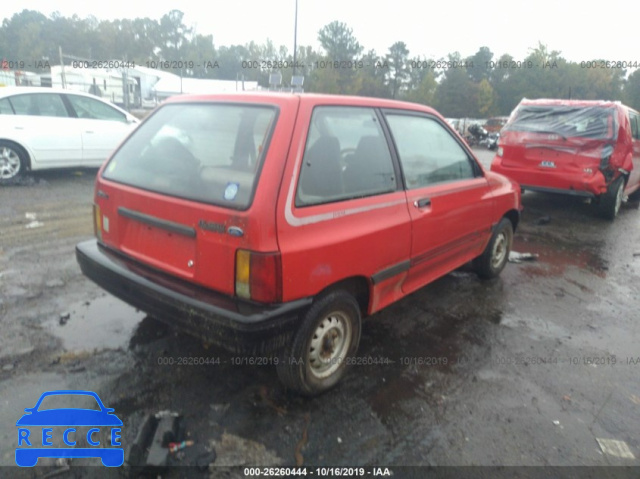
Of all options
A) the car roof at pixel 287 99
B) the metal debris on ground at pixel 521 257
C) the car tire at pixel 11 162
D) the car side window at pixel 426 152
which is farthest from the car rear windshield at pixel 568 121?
the car tire at pixel 11 162

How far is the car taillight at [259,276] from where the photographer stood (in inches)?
88.7

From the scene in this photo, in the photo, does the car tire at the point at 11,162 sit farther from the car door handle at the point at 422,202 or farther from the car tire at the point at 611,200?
the car tire at the point at 611,200

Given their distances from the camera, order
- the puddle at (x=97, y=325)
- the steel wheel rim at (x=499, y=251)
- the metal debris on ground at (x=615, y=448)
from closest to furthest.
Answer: the metal debris on ground at (x=615, y=448) < the puddle at (x=97, y=325) < the steel wheel rim at (x=499, y=251)

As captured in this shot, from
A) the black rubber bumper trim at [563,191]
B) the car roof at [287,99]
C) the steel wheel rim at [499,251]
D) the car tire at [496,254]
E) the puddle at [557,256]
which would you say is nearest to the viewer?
the car roof at [287,99]

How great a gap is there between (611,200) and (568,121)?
1472 mm

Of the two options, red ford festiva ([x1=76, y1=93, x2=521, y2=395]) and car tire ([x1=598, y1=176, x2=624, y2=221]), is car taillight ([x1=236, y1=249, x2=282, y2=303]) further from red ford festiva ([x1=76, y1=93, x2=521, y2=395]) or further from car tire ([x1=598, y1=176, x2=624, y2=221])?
car tire ([x1=598, y1=176, x2=624, y2=221])

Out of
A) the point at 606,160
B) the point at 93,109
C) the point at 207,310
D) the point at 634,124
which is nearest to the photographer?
the point at 207,310

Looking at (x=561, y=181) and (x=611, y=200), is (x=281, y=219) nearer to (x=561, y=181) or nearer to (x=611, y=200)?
(x=561, y=181)

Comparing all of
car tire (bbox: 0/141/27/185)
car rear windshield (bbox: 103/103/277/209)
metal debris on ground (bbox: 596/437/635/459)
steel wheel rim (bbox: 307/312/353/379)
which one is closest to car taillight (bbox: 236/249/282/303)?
car rear windshield (bbox: 103/103/277/209)

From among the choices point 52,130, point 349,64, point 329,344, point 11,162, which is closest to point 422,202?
point 329,344

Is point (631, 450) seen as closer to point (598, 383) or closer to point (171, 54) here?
point (598, 383)

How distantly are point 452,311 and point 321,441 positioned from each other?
6.82 ft

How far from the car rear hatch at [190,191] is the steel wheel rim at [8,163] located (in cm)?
575

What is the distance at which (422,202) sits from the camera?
323 centimetres
